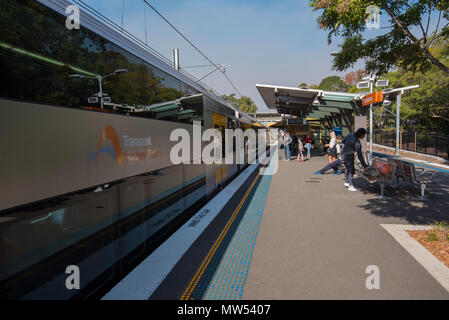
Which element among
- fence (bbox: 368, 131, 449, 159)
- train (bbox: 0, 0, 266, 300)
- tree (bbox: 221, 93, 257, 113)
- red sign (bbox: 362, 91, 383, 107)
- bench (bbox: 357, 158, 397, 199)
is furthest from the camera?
tree (bbox: 221, 93, 257, 113)

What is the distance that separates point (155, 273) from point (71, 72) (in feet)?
8.63

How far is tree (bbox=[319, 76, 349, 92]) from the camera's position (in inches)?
3485

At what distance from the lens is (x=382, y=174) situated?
8.82 metres

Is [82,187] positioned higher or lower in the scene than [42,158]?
lower

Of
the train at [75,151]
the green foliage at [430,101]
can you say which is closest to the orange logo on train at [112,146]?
the train at [75,151]

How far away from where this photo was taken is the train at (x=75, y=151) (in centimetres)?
259

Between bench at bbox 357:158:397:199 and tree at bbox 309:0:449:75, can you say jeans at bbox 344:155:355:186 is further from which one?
tree at bbox 309:0:449:75

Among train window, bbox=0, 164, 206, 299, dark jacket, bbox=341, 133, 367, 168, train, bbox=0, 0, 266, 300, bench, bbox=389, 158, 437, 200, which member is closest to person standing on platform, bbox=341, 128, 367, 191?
dark jacket, bbox=341, 133, 367, 168

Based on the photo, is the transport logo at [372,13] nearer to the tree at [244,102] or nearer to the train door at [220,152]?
the train door at [220,152]

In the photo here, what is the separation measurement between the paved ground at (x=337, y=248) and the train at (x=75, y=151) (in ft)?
6.59

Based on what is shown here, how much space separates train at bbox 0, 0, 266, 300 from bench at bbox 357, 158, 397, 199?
590cm

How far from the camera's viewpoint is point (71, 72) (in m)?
3.30
